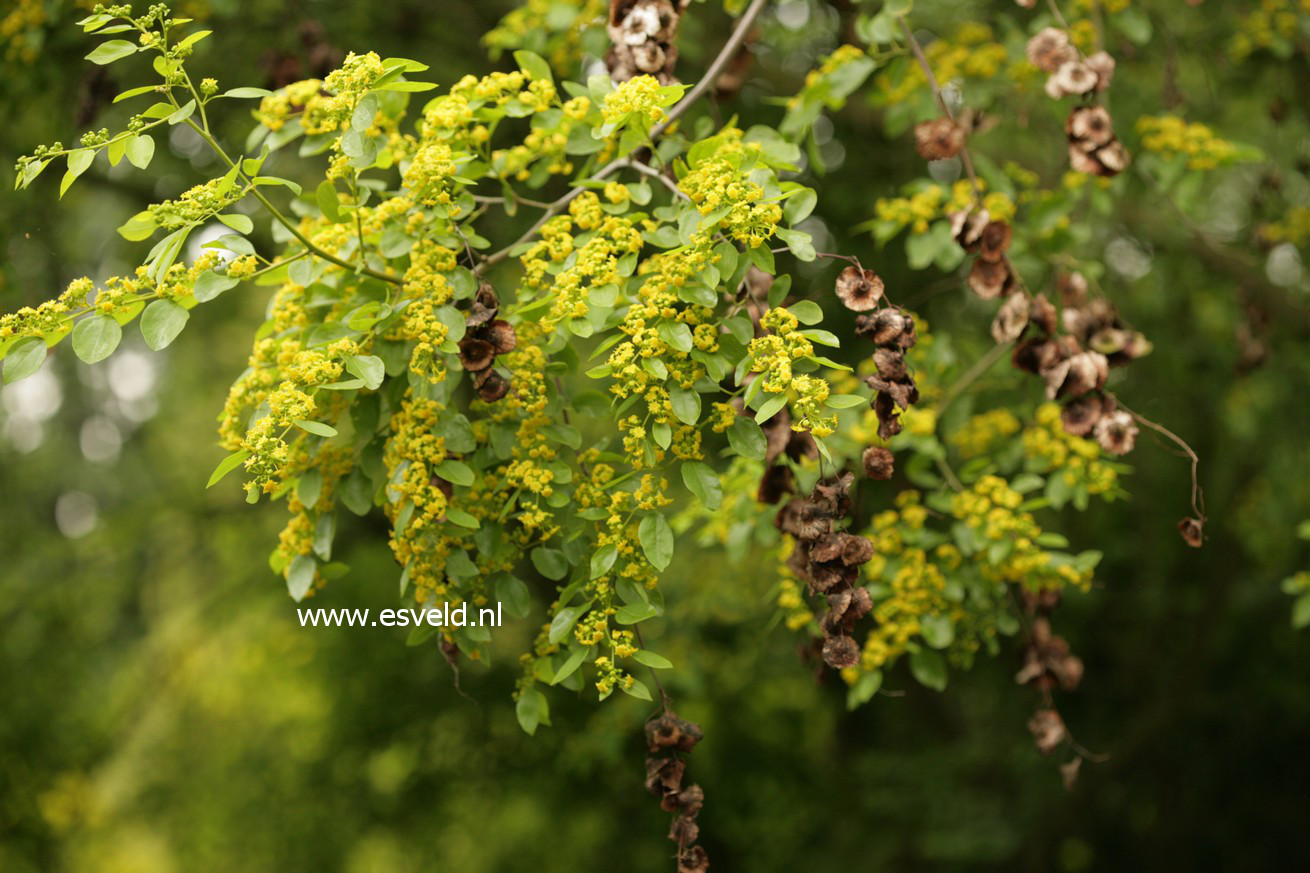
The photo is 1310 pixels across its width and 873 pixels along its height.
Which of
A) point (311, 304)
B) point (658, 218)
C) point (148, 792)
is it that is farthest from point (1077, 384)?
point (148, 792)

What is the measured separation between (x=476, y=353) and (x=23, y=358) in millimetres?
587

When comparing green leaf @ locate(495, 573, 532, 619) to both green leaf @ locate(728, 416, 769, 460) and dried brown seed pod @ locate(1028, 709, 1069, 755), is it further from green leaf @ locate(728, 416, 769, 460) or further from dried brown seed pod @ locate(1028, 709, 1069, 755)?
dried brown seed pod @ locate(1028, 709, 1069, 755)

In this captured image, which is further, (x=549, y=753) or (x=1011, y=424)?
(x=549, y=753)

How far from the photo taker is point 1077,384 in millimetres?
1964

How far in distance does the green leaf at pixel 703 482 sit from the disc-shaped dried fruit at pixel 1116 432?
851 millimetres

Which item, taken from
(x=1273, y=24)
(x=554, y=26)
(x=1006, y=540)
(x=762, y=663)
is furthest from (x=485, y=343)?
(x=762, y=663)

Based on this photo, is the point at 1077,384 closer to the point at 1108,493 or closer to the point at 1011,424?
the point at 1108,493

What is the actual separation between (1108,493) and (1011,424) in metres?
0.55

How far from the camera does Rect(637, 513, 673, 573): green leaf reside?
59.0 inches

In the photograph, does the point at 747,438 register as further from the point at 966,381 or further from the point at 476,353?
the point at 966,381

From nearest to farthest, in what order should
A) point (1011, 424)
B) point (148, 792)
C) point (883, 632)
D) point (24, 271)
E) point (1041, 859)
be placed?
1. point (883, 632)
2. point (1011, 424)
3. point (24, 271)
4. point (1041, 859)
5. point (148, 792)

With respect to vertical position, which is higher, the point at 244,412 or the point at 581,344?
the point at 244,412

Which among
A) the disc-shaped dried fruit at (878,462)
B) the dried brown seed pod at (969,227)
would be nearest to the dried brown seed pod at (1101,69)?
the dried brown seed pod at (969,227)

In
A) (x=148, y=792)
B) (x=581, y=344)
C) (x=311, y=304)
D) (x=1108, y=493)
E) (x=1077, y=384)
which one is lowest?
(x=148, y=792)
